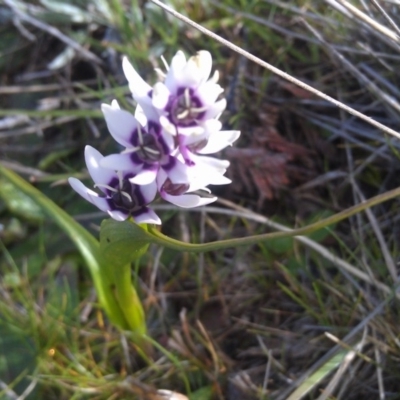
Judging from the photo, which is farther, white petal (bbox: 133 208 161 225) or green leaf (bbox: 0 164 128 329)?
green leaf (bbox: 0 164 128 329)

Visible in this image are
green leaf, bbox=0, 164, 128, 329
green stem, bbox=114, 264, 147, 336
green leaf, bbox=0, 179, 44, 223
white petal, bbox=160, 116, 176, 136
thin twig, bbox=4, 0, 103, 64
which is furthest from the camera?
thin twig, bbox=4, 0, 103, 64

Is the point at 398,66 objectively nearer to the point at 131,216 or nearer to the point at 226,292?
the point at 226,292

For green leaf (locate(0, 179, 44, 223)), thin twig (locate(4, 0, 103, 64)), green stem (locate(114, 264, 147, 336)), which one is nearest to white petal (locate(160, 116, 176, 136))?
green stem (locate(114, 264, 147, 336))

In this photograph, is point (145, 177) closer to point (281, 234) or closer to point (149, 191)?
point (149, 191)

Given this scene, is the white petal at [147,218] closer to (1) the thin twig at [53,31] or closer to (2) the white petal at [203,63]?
(2) the white petal at [203,63]

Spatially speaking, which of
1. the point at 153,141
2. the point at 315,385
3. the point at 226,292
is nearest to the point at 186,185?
the point at 153,141

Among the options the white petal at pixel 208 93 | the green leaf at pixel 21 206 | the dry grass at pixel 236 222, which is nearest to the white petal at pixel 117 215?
the white petal at pixel 208 93

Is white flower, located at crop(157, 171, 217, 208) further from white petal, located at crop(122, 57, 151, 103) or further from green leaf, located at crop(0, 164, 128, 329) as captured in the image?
green leaf, located at crop(0, 164, 128, 329)

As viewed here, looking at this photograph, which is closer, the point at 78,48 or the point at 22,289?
the point at 22,289
